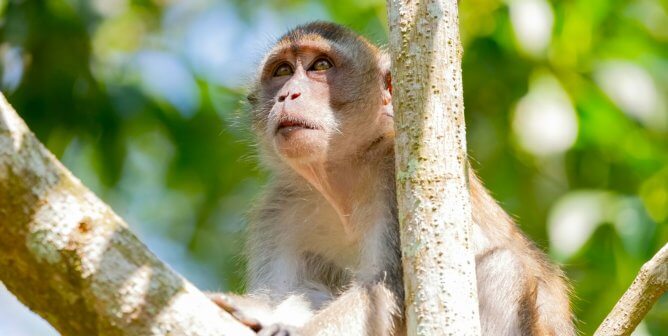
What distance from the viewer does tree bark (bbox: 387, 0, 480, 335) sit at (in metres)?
5.27

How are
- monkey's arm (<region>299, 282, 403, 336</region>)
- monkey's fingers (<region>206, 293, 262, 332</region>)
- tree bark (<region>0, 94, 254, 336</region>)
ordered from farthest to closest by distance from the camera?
monkey's arm (<region>299, 282, 403, 336</region>)
monkey's fingers (<region>206, 293, 262, 332</region>)
tree bark (<region>0, 94, 254, 336</region>)

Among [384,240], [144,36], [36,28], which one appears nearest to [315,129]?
[384,240]

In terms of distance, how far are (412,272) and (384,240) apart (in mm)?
2492

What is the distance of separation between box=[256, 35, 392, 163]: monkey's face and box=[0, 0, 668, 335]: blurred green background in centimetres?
107

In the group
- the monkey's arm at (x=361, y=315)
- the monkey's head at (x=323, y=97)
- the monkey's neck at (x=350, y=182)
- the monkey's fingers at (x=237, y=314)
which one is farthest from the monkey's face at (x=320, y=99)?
the monkey's fingers at (x=237, y=314)

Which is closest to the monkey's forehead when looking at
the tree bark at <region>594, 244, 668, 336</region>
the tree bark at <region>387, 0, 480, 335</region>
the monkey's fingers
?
the monkey's fingers

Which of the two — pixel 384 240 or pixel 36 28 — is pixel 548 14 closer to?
pixel 384 240

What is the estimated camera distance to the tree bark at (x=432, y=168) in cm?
527

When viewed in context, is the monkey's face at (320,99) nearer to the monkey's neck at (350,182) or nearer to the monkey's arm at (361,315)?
the monkey's neck at (350,182)

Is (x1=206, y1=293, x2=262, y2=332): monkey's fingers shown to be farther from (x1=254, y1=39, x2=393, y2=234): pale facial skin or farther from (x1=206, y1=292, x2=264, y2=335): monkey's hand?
(x1=254, y1=39, x2=393, y2=234): pale facial skin

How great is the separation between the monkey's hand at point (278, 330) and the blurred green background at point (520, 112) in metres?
2.83

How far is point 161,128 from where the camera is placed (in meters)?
10.6

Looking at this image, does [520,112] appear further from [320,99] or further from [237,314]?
[237,314]

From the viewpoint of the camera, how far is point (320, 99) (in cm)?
845
